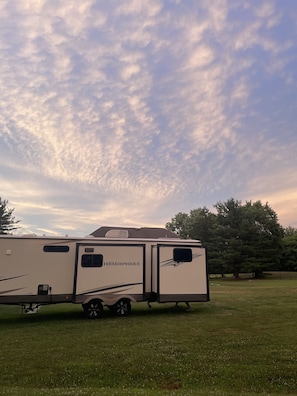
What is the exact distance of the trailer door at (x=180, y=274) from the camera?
15000 millimetres

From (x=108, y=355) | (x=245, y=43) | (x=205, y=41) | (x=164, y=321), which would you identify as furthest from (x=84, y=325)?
(x=245, y=43)

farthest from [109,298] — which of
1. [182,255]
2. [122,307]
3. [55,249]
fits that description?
[182,255]

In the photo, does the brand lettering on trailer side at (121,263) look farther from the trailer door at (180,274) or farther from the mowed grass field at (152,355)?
the mowed grass field at (152,355)

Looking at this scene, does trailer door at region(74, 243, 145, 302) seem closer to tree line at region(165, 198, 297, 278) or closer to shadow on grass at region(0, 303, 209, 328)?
shadow on grass at region(0, 303, 209, 328)

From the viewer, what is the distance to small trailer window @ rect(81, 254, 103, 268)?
47.3 feet

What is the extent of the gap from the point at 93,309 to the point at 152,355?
6512 mm

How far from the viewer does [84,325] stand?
507 inches

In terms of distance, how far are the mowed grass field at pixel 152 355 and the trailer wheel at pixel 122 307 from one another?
2.24ft

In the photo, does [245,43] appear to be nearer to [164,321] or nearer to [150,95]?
[150,95]

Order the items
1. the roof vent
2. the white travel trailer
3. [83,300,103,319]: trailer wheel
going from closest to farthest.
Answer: the white travel trailer, [83,300,103,319]: trailer wheel, the roof vent

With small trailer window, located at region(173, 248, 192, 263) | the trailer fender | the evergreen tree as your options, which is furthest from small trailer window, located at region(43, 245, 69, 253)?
the evergreen tree

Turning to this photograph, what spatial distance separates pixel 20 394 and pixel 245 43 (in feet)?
58.9

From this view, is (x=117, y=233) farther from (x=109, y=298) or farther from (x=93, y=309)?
(x=93, y=309)

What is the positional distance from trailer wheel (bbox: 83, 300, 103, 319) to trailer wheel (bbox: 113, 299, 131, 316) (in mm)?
674
